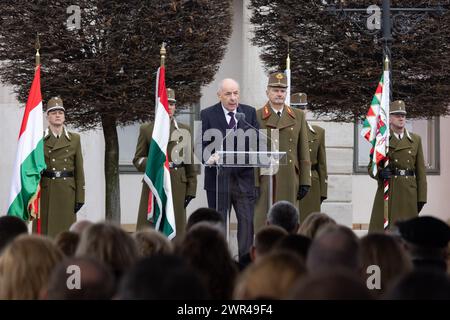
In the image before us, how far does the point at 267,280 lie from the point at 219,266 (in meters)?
1.23

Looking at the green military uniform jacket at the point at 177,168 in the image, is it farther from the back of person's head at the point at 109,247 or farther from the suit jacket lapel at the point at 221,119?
the back of person's head at the point at 109,247

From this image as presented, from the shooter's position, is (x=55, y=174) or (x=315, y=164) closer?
(x=55, y=174)

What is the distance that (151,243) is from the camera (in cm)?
637

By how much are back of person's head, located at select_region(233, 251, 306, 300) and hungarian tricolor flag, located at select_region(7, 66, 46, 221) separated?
6.61 metres

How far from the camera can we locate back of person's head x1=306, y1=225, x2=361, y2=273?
523cm

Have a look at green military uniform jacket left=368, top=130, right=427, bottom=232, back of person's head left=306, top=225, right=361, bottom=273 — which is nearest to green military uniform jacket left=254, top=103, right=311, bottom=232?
green military uniform jacket left=368, top=130, right=427, bottom=232

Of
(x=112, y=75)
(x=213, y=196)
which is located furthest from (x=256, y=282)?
(x=112, y=75)

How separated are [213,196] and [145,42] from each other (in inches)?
118

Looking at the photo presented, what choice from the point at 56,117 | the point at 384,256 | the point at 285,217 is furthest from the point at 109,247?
the point at 56,117

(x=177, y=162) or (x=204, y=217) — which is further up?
(x=177, y=162)

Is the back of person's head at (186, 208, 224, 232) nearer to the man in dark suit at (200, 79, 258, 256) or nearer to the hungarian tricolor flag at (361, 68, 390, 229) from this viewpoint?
the man in dark suit at (200, 79, 258, 256)

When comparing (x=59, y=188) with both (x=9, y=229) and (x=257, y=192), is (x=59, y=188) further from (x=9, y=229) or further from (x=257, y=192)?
(x=9, y=229)

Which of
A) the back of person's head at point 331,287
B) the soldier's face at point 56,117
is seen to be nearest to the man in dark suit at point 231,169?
the soldier's face at point 56,117

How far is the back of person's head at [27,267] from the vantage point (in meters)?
5.00
